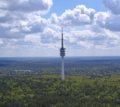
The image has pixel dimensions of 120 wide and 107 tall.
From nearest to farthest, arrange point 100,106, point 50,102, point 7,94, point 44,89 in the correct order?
point 100,106 → point 50,102 → point 7,94 → point 44,89

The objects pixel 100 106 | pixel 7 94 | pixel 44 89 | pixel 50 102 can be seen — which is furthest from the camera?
pixel 44 89

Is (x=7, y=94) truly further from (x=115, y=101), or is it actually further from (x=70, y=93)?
(x=115, y=101)

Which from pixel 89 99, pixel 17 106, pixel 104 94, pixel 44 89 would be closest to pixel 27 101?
pixel 17 106

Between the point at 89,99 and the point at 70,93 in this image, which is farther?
the point at 70,93

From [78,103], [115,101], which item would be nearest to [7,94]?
[78,103]

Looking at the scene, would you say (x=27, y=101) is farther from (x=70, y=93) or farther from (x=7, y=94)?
(x=70, y=93)

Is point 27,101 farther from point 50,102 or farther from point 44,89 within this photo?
point 44,89

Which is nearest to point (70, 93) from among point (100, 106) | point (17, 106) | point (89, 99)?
point (89, 99)

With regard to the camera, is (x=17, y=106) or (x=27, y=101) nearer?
(x=17, y=106)
